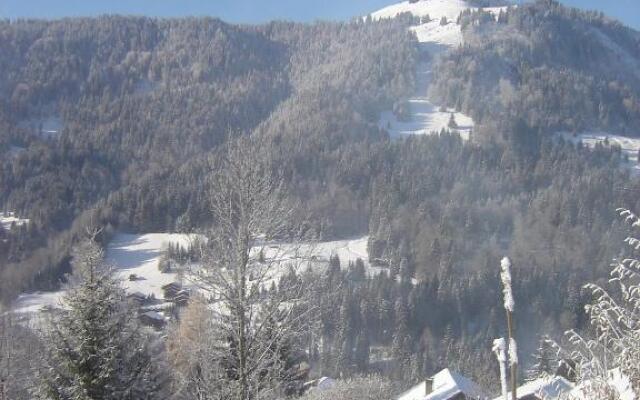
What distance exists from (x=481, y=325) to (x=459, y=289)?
5.73 m

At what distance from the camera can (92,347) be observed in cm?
1143

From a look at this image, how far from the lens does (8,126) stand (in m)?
168

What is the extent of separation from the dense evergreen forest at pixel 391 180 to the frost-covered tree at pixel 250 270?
90.7 ft

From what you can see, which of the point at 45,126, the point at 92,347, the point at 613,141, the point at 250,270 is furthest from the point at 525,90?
the point at 250,270

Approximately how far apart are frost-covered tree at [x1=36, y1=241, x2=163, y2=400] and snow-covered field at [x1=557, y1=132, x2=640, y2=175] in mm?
141902

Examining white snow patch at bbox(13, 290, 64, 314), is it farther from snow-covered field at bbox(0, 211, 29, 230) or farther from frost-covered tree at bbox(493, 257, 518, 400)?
frost-covered tree at bbox(493, 257, 518, 400)

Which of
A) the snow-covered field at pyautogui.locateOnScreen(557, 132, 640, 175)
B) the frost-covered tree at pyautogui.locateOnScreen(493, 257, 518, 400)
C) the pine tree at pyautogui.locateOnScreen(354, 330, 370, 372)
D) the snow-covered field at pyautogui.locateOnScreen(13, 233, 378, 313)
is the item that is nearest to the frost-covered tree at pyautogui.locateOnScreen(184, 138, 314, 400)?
the frost-covered tree at pyautogui.locateOnScreen(493, 257, 518, 400)

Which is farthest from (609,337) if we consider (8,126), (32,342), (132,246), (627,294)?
(8,126)

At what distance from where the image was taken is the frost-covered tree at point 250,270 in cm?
896

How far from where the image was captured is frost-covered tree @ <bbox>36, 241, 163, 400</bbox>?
11305 millimetres

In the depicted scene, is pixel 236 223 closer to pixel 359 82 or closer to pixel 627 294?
pixel 627 294

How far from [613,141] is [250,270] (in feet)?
532

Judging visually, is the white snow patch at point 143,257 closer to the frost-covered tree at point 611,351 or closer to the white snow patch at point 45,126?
the white snow patch at point 45,126

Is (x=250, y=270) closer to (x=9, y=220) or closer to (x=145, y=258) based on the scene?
(x=145, y=258)
